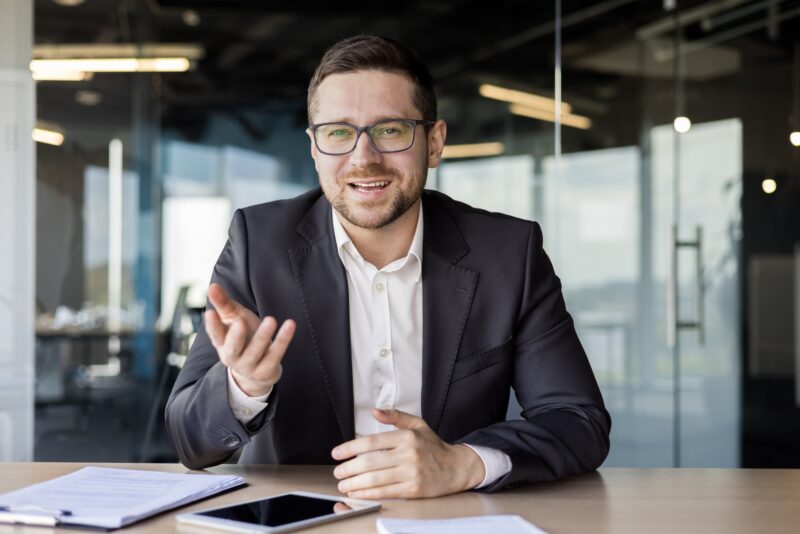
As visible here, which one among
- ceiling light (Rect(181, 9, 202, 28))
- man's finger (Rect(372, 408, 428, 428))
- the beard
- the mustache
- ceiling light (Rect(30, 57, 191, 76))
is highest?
ceiling light (Rect(181, 9, 202, 28))

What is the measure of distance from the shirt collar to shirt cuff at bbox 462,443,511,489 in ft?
1.89

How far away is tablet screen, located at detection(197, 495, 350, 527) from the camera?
125 centimetres

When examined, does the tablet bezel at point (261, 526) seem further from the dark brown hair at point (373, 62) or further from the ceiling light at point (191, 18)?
the ceiling light at point (191, 18)

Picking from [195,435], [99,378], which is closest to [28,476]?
[195,435]

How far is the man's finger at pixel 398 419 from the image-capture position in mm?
1428

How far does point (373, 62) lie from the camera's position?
193 cm

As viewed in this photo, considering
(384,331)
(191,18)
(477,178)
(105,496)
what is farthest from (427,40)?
(105,496)

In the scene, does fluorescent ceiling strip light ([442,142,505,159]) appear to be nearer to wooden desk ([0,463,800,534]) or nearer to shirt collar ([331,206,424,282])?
shirt collar ([331,206,424,282])

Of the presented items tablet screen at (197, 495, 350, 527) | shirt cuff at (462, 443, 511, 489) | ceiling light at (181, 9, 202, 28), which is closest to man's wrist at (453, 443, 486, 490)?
shirt cuff at (462, 443, 511, 489)

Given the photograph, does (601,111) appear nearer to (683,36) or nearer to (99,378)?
(683,36)

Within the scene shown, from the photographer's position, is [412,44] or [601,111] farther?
[412,44]

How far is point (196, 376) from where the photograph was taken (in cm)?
174

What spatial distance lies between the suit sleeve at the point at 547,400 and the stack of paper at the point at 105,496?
0.45m

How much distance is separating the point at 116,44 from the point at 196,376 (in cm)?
322
